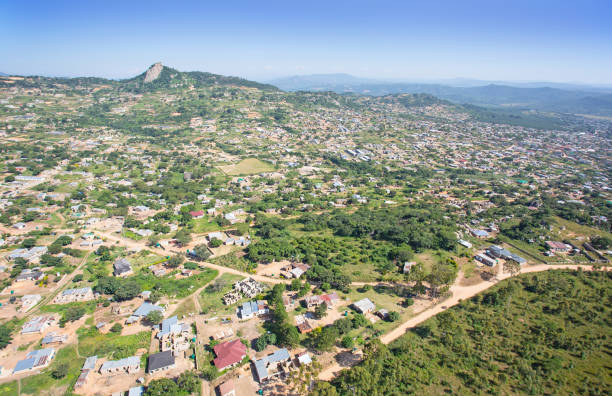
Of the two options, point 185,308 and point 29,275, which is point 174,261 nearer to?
point 185,308

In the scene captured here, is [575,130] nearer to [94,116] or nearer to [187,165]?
[187,165]

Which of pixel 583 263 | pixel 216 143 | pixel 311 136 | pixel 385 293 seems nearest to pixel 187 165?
pixel 216 143

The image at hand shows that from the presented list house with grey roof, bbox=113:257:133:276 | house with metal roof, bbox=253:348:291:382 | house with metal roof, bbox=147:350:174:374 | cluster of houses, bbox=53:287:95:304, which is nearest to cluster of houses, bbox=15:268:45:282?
cluster of houses, bbox=53:287:95:304

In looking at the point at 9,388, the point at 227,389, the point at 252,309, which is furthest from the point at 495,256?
the point at 9,388

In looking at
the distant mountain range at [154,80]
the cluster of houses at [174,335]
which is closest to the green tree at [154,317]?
the cluster of houses at [174,335]

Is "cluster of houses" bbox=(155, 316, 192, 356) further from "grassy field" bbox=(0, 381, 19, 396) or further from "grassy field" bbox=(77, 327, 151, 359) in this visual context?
"grassy field" bbox=(0, 381, 19, 396)

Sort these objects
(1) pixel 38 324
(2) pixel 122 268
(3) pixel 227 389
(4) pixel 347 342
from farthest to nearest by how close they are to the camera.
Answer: (2) pixel 122 268 < (1) pixel 38 324 < (4) pixel 347 342 < (3) pixel 227 389

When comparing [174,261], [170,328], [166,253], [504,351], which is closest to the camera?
[504,351]
